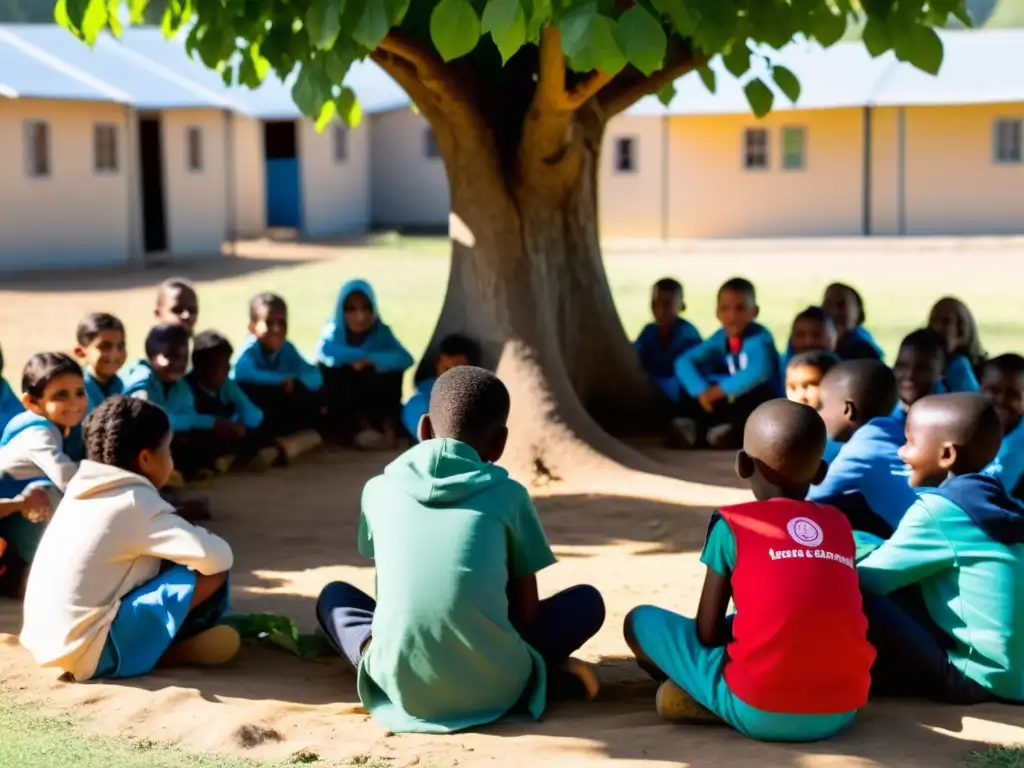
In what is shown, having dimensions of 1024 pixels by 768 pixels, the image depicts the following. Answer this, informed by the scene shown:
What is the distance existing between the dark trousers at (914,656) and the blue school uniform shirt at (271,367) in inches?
211

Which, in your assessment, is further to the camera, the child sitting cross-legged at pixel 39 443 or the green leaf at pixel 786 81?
the green leaf at pixel 786 81

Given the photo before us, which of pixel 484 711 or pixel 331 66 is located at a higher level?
pixel 331 66

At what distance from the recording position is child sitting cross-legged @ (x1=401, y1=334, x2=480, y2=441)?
841cm

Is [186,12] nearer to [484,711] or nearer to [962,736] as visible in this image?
[484,711]

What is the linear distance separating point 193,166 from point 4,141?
5.33 meters

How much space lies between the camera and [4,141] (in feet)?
75.8

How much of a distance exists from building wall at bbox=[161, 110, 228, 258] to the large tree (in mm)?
18785

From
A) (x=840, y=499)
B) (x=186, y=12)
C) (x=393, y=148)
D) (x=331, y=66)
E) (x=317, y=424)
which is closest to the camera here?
(x=840, y=499)

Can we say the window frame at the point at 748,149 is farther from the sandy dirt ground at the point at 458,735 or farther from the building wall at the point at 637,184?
the sandy dirt ground at the point at 458,735

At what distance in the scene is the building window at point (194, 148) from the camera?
27812 mm

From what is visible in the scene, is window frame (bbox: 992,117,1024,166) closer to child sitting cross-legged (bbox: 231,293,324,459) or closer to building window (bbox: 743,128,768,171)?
building window (bbox: 743,128,768,171)

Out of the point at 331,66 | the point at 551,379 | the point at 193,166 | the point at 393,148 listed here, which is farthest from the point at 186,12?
the point at 393,148

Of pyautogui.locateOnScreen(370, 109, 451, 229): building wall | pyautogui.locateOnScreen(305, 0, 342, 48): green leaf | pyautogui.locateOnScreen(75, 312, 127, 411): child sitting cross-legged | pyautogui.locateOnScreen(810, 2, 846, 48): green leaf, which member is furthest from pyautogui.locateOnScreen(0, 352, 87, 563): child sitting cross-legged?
pyautogui.locateOnScreen(370, 109, 451, 229): building wall

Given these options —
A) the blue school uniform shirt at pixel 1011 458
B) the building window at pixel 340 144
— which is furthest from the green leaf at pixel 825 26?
the building window at pixel 340 144
